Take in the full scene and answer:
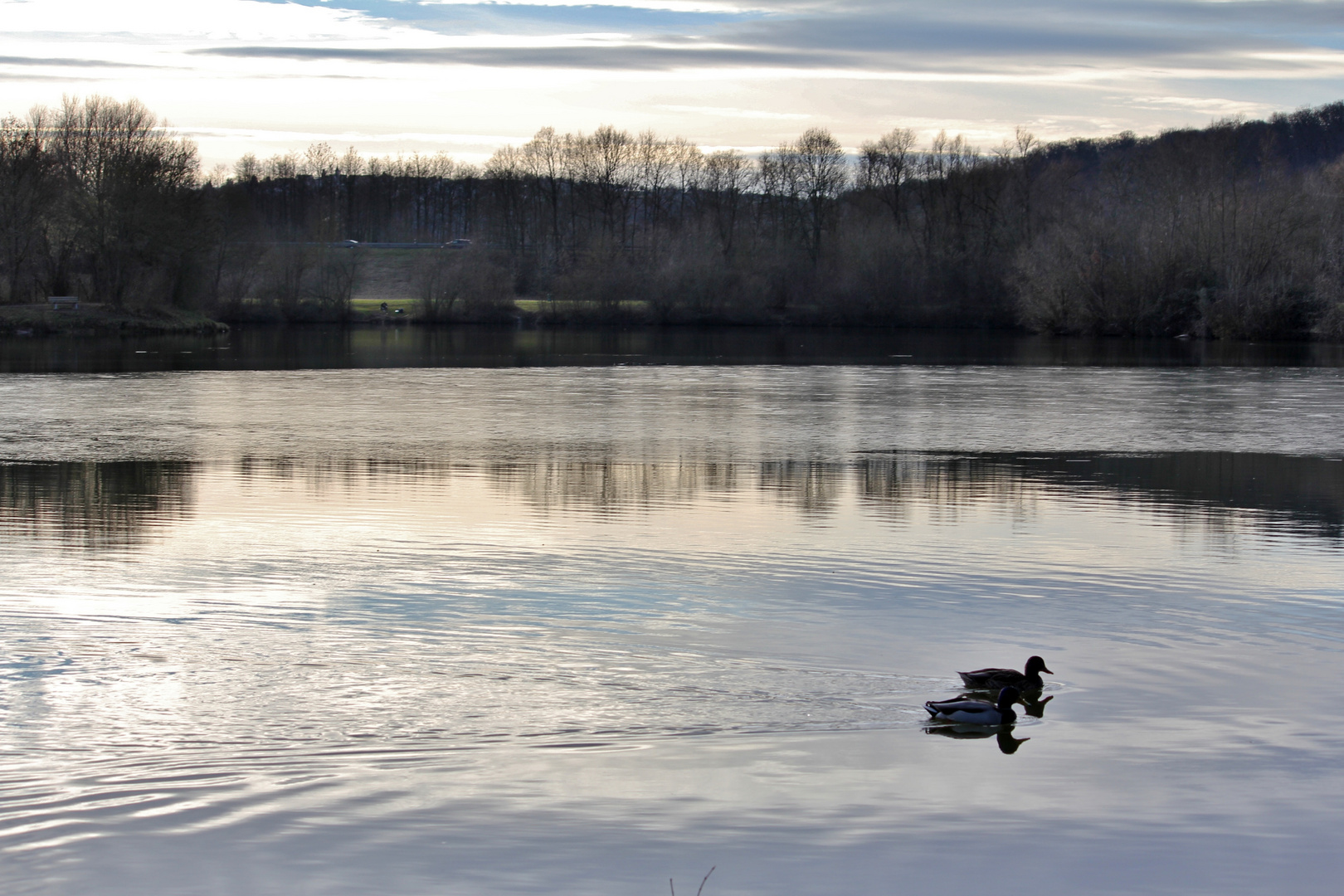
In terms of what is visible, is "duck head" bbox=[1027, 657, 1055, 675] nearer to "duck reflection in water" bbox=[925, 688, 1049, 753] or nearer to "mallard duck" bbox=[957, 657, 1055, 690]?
"mallard duck" bbox=[957, 657, 1055, 690]

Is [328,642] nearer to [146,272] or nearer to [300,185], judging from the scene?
[146,272]

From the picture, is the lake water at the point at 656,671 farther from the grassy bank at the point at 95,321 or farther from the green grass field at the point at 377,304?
the green grass field at the point at 377,304

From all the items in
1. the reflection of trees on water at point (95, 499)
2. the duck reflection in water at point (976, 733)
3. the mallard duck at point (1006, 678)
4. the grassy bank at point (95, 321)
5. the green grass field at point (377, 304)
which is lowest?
the duck reflection in water at point (976, 733)

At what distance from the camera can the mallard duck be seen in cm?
783

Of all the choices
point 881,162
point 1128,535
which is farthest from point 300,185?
point 1128,535

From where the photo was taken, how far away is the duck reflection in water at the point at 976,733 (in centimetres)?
756

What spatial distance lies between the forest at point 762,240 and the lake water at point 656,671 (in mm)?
42338

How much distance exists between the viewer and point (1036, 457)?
19.3 m

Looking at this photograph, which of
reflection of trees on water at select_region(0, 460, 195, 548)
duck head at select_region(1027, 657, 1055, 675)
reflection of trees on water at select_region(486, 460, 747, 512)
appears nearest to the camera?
duck head at select_region(1027, 657, 1055, 675)

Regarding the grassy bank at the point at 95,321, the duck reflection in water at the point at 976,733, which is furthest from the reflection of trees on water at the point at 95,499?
the grassy bank at the point at 95,321

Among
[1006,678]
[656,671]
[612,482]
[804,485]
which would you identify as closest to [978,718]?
[1006,678]

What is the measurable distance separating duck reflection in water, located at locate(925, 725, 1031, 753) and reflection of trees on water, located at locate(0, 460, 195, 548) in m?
7.98

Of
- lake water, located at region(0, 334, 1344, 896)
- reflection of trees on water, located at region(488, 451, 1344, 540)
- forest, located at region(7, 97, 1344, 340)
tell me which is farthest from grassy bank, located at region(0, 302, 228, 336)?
reflection of trees on water, located at region(488, 451, 1344, 540)

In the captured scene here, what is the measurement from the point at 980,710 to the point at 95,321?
55.4 metres
